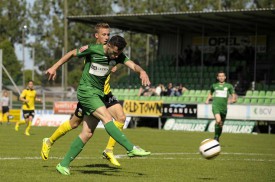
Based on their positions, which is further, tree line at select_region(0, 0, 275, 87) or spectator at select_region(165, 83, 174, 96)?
tree line at select_region(0, 0, 275, 87)

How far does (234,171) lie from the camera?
39.9ft

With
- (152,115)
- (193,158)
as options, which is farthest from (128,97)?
(193,158)

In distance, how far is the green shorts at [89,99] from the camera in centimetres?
1074

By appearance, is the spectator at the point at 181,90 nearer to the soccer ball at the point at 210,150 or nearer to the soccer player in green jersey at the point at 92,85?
the soccer ball at the point at 210,150

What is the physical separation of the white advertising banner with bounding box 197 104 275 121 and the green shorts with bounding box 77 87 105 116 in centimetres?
2256

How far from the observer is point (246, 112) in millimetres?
32969

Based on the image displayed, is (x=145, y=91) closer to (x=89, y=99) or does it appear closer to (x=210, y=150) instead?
(x=210, y=150)

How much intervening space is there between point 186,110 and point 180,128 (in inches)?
49.0

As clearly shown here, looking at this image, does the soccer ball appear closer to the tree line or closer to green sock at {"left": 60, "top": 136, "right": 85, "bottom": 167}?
green sock at {"left": 60, "top": 136, "right": 85, "bottom": 167}

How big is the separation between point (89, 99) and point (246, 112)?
75.3ft

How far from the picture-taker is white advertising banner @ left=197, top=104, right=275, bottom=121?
107 feet

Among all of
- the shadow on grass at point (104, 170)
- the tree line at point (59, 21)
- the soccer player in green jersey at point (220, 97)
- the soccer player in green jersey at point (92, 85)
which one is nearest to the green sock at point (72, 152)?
the soccer player in green jersey at point (92, 85)

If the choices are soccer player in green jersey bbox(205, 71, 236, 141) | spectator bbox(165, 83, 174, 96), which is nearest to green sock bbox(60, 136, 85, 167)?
soccer player in green jersey bbox(205, 71, 236, 141)

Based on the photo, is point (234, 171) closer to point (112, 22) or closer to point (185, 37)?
point (112, 22)
